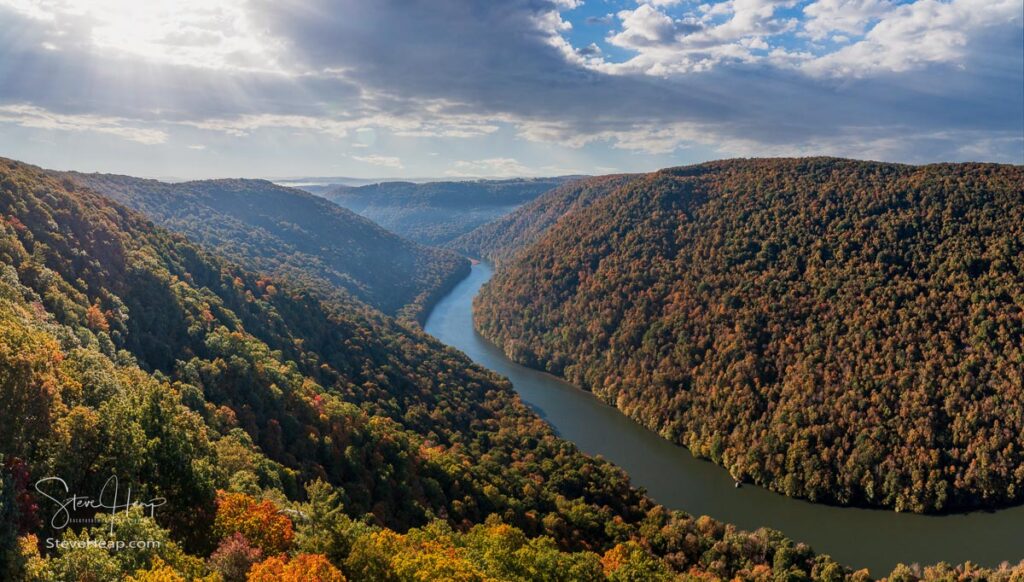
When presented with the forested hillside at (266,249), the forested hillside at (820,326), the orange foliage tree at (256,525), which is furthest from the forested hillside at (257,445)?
the forested hillside at (266,249)

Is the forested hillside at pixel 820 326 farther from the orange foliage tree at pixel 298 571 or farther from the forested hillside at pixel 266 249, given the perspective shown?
the orange foliage tree at pixel 298 571

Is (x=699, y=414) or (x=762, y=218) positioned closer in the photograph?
(x=699, y=414)

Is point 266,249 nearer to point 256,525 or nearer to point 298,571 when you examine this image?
point 256,525

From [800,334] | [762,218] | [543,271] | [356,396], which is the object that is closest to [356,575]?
[356,396]

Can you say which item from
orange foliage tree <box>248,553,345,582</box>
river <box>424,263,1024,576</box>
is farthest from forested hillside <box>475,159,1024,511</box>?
orange foliage tree <box>248,553,345,582</box>

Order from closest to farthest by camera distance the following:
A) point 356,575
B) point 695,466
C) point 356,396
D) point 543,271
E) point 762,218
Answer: point 356,575 < point 356,396 < point 695,466 < point 762,218 < point 543,271

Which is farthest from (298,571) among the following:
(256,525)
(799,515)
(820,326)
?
(820,326)

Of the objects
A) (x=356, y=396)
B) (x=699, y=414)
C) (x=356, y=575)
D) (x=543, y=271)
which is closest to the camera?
(x=356, y=575)

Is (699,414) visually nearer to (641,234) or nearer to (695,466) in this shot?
(695,466)
